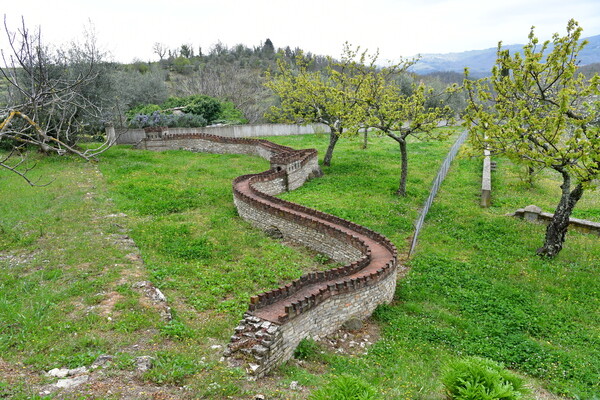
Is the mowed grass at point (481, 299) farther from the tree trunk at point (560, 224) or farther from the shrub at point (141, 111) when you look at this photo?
the shrub at point (141, 111)

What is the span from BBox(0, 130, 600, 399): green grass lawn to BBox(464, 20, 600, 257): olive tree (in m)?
3.06

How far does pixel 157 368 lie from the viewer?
25.0 ft

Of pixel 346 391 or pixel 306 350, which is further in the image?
pixel 306 350

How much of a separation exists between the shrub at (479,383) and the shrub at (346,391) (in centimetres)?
147

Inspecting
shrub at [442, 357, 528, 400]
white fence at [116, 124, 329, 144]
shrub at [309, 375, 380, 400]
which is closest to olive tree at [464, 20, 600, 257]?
shrub at [442, 357, 528, 400]

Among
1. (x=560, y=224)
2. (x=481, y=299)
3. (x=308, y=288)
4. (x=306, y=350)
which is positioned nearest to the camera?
(x=306, y=350)

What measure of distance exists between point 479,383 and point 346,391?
227 centimetres

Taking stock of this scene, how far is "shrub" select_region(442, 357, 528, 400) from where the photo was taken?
6.59 m

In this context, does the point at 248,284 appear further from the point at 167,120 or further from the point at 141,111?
the point at 141,111

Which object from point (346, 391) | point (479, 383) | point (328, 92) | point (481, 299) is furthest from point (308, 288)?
point (328, 92)

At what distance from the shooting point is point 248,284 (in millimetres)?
12000

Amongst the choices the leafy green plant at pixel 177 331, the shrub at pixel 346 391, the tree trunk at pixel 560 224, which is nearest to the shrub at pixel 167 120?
the leafy green plant at pixel 177 331

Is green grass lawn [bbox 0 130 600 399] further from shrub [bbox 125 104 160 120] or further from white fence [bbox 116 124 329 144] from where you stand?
shrub [bbox 125 104 160 120]

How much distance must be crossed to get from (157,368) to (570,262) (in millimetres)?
13296
